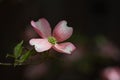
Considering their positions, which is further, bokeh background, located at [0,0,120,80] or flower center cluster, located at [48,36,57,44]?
bokeh background, located at [0,0,120,80]

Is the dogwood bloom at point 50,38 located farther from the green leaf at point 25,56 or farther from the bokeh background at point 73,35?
the bokeh background at point 73,35

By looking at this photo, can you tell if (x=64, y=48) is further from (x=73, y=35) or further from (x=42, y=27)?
(x=73, y=35)

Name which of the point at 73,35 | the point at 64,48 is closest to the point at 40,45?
the point at 64,48

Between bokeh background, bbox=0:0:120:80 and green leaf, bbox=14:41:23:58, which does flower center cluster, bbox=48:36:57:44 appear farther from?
bokeh background, bbox=0:0:120:80

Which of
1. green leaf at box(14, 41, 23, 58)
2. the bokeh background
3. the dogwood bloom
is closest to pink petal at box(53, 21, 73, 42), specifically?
the dogwood bloom

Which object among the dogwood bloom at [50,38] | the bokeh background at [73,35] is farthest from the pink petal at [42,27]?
the bokeh background at [73,35]

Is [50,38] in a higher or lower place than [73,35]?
higher
